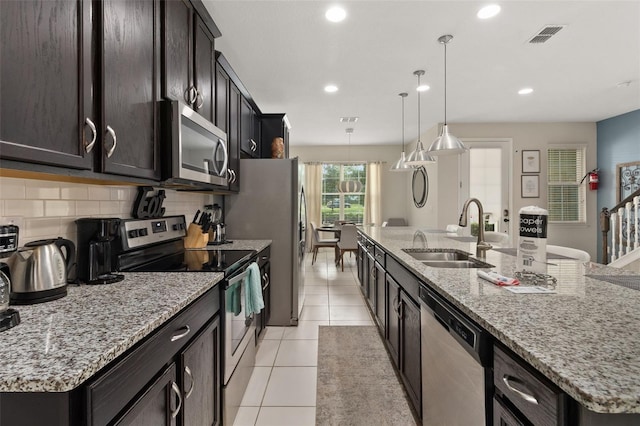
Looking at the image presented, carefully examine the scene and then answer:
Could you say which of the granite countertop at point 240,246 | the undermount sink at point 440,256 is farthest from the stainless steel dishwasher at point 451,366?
the granite countertop at point 240,246

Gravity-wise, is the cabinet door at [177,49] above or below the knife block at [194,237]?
above

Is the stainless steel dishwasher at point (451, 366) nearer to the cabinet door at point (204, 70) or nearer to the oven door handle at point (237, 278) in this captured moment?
the oven door handle at point (237, 278)

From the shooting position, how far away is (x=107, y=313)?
3.21 feet

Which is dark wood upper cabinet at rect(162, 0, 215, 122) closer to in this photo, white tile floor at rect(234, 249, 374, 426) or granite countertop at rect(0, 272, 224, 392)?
granite countertop at rect(0, 272, 224, 392)

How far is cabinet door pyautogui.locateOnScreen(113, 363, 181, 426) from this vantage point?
33.1 inches

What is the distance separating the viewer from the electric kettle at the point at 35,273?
3.43ft

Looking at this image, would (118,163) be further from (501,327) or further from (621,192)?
(621,192)

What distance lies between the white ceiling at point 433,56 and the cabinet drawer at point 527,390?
2.30 meters

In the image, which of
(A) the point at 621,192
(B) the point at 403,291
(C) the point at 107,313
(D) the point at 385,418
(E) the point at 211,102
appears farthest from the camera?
(A) the point at 621,192

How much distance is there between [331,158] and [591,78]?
16.8ft

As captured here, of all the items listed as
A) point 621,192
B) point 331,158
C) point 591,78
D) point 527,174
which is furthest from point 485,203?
point 331,158

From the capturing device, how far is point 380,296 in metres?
2.74

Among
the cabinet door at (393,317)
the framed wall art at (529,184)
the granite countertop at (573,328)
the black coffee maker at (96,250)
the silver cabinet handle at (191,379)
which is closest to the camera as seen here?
the granite countertop at (573,328)

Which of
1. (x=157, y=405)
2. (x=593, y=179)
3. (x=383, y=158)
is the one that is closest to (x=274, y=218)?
(x=157, y=405)
